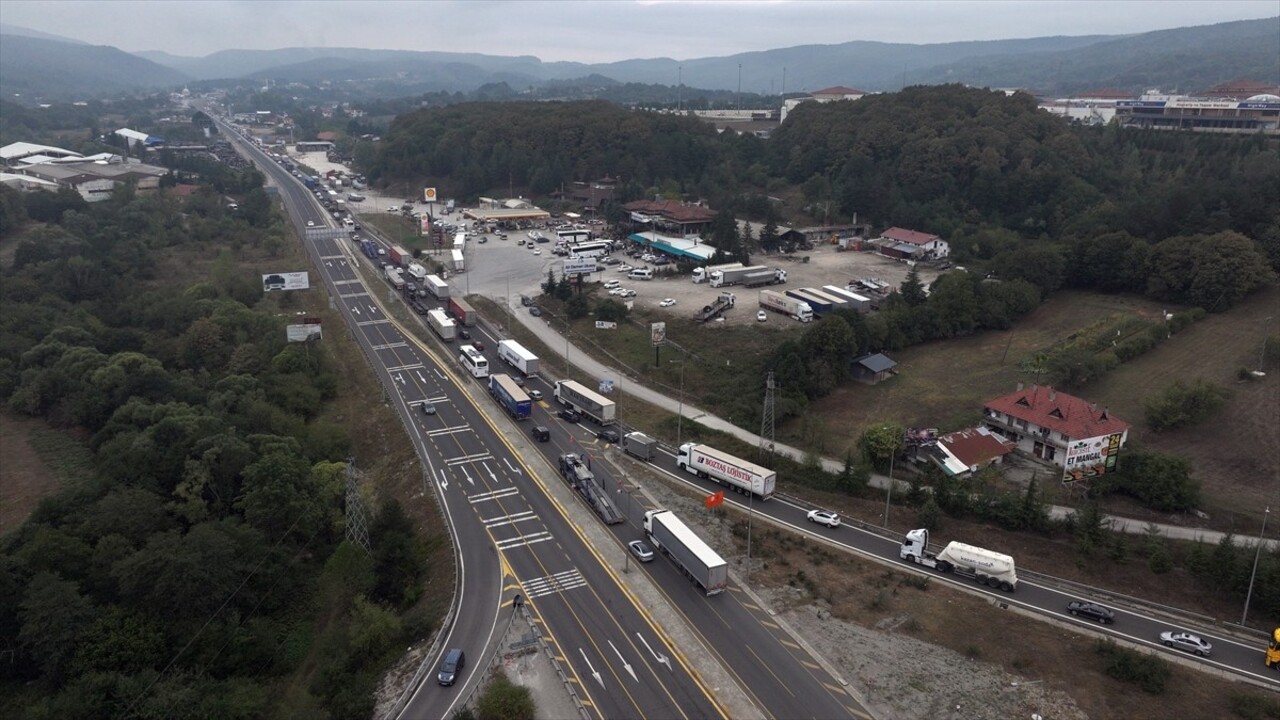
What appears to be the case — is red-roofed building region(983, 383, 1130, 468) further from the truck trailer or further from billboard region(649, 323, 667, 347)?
the truck trailer

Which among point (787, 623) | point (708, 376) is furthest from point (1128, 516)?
point (708, 376)

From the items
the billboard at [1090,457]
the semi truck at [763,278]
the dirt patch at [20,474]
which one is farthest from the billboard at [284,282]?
the billboard at [1090,457]

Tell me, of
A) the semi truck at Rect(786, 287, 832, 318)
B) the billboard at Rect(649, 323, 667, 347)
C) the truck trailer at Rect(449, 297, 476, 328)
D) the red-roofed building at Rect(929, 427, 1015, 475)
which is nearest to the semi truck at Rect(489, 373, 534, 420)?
the billboard at Rect(649, 323, 667, 347)

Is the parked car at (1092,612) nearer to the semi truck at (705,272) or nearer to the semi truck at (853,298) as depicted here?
the semi truck at (853,298)

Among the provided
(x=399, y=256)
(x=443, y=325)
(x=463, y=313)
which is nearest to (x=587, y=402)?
(x=443, y=325)

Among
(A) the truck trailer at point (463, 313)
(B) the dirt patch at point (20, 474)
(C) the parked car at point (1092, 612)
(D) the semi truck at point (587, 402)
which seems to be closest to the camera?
(C) the parked car at point (1092, 612)
